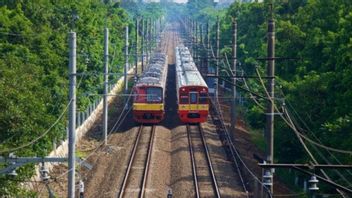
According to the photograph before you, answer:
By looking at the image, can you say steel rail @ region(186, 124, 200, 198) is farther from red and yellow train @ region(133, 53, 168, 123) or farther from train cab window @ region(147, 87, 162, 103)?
train cab window @ region(147, 87, 162, 103)

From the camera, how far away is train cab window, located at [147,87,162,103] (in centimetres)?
3931

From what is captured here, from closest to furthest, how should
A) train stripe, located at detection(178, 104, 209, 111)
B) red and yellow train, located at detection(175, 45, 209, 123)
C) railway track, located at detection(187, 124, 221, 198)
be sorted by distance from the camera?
railway track, located at detection(187, 124, 221, 198)
red and yellow train, located at detection(175, 45, 209, 123)
train stripe, located at detection(178, 104, 209, 111)

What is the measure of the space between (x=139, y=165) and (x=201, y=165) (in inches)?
105

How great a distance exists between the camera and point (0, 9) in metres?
32.4

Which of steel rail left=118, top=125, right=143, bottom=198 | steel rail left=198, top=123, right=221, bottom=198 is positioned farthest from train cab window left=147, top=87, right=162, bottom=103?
steel rail left=198, top=123, right=221, bottom=198

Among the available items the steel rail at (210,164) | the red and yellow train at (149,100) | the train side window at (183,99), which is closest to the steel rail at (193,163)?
the steel rail at (210,164)

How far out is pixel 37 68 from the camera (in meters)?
26.8

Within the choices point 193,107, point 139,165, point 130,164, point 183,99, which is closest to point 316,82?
point 139,165

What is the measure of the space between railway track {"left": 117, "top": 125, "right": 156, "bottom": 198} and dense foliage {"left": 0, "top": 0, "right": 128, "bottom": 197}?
3136 mm

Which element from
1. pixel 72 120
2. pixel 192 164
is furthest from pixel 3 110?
pixel 192 164

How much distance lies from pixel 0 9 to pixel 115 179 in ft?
32.4

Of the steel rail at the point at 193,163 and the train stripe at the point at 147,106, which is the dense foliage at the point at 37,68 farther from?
the steel rail at the point at 193,163

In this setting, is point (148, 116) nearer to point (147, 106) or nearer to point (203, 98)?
point (147, 106)

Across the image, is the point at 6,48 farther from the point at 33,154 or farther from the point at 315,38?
the point at 315,38
